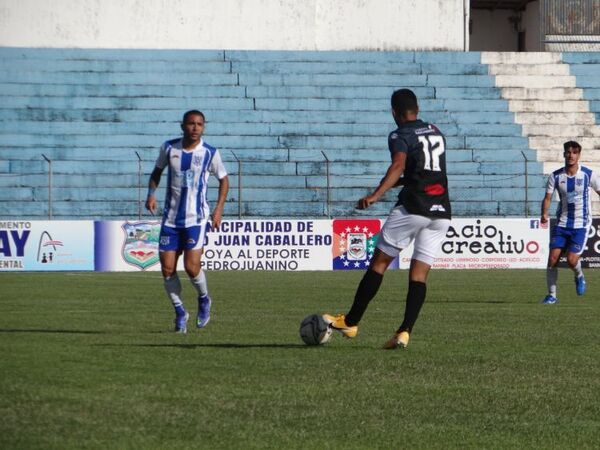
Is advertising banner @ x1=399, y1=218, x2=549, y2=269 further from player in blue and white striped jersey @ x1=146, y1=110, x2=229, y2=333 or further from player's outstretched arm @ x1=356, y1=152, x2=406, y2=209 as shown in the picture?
player's outstretched arm @ x1=356, y1=152, x2=406, y2=209

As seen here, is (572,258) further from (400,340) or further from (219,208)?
(400,340)

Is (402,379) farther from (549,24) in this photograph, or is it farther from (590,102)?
(549,24)

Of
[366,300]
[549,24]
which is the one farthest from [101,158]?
[366,300]

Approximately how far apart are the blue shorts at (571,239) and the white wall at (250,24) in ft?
71.3

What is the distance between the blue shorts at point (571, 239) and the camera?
1972 cm

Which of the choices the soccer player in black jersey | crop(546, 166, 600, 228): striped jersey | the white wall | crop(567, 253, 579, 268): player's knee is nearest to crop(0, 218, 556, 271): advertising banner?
crop(567, 253, 579, 268): player's knee

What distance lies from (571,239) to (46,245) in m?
14.1

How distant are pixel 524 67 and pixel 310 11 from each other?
6.65m

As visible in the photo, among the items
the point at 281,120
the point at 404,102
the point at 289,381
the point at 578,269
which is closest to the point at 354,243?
the point at 281,120

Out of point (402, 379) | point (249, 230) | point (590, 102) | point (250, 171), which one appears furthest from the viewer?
point (590, 102)

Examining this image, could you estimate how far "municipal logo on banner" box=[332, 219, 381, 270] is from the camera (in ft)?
102

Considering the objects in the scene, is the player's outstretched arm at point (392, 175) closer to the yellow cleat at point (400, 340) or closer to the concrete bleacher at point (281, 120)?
the yellow cleat at point (400, 340)

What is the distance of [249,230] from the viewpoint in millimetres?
30500

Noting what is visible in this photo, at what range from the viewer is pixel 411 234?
438 inches
